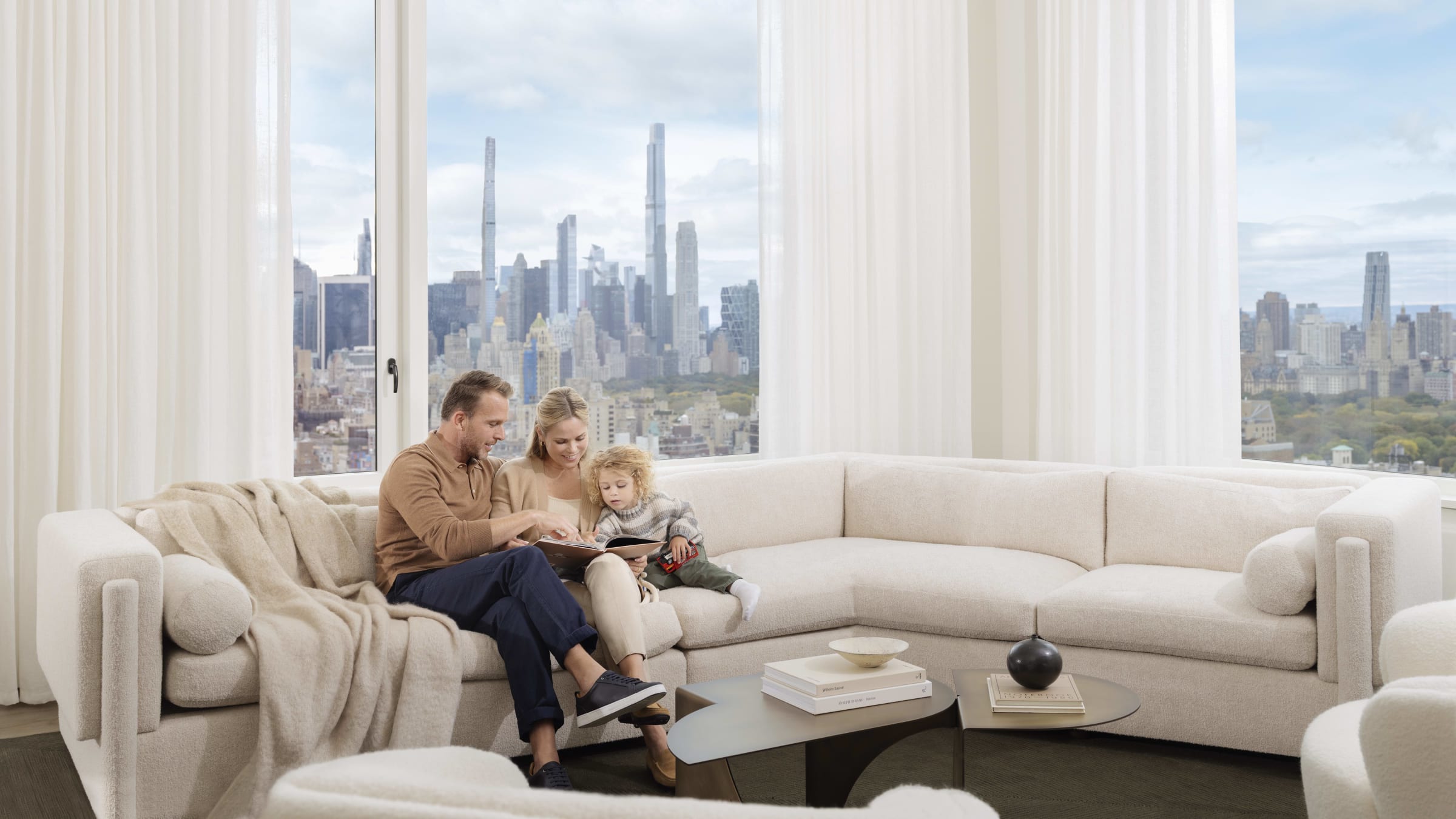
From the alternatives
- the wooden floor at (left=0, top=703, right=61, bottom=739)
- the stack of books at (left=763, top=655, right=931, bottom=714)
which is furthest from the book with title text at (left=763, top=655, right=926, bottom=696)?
the wooden floor at (left=0, top=703, right=61, bottom=739)

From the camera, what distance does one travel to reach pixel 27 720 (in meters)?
3.32

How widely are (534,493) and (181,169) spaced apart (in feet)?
5.29

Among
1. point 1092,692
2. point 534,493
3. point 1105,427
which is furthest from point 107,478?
point 1105,427

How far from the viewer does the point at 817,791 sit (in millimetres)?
2324

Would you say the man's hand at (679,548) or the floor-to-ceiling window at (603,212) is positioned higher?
the floor-to-ceiling window at (603,212)

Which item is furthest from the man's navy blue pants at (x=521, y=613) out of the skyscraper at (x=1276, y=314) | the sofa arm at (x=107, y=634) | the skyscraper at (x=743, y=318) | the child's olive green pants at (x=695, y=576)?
the skyscraper at (x=1276, y=314)

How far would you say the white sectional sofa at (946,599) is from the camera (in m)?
2.43

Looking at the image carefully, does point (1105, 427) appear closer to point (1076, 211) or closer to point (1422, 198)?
point (1076, 211)

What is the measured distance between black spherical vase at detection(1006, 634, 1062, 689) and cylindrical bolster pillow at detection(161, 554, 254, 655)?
173 cm

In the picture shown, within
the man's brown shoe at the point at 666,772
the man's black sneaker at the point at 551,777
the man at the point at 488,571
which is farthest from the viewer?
the man's brown shoe at the point at 666,772

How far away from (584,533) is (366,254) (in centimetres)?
157

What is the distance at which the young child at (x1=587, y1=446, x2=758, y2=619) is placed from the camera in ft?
10.8

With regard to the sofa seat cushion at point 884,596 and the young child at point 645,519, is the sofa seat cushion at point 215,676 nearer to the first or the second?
the young child at point 645,519

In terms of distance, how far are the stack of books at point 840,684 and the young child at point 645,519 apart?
78 centimetres
